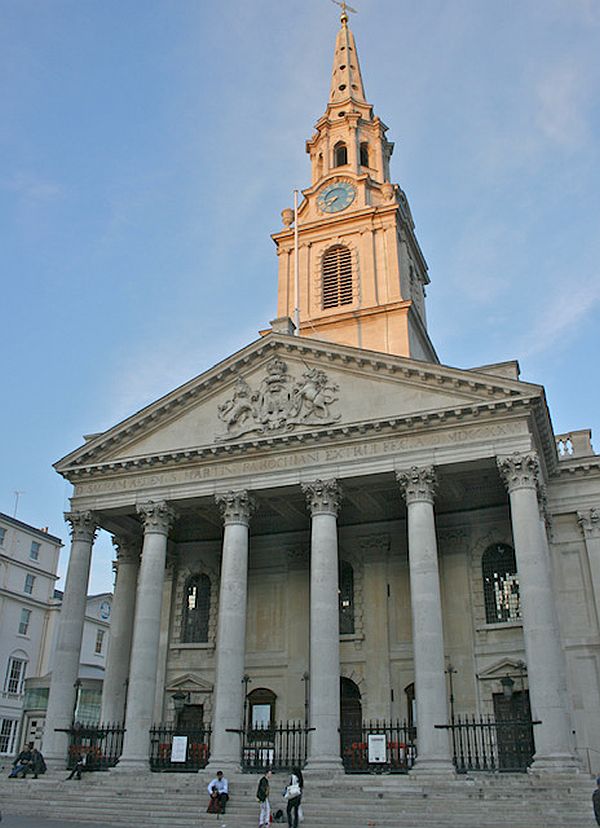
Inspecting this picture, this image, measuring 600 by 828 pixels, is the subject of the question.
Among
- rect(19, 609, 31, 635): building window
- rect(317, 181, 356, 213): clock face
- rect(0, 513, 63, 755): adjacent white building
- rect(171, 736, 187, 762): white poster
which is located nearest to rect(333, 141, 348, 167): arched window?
rect(317, 181, 356, 213): clock face

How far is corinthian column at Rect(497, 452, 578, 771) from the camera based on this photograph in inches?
851

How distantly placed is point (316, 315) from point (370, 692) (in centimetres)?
1913

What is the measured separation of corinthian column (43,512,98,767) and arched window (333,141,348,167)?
1061 inches

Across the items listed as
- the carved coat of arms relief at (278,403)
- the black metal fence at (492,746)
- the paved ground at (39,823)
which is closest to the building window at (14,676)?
the carved coat of arms relief at (278,403)

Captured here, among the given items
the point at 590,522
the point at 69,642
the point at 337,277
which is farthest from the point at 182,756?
the point at 337,277

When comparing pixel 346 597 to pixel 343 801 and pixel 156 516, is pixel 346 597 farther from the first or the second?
pixel 343 801

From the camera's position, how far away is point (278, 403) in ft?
96.8

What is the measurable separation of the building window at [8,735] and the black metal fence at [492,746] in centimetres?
3135

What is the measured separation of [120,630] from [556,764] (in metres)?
17.8

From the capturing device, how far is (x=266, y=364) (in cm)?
3083

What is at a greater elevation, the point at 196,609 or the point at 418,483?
the point at 418,483

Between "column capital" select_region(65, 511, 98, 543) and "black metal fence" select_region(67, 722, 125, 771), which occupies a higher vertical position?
"column capital" select_region(65, 511, 98, 543)

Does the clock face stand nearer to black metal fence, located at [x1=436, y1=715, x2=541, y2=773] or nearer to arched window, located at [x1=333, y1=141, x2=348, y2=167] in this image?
arched window, located at [x1=333, y1=141, x2=348, y2=167]

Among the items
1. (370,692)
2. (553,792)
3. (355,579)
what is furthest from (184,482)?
(553,792)
